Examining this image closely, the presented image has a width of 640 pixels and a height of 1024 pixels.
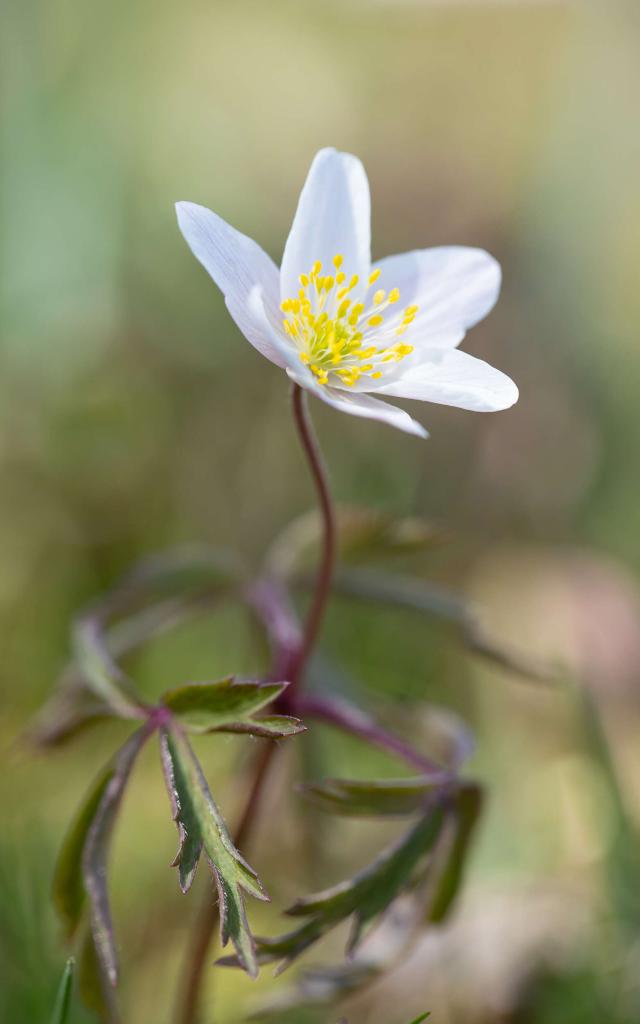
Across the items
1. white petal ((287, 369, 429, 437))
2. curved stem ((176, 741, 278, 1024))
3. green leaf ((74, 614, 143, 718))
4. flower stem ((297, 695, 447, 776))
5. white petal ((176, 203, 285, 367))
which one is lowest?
curved stem ((176, 741, 278, 1024))

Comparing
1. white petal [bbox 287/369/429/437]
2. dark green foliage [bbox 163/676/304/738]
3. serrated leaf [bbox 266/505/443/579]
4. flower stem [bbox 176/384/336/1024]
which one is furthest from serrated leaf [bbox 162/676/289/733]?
serrated leaf [bbox 266/505/443/579]

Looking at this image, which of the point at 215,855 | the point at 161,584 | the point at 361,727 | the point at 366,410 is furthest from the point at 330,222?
the point at 215,855

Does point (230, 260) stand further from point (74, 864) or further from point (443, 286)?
point (74, 864)

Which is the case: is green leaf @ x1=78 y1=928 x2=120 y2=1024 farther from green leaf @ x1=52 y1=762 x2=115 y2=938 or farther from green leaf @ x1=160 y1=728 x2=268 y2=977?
green leaf @ x1=160 y1=728 x2=268 y2=977

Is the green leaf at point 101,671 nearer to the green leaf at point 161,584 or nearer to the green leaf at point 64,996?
the green leaf at point 161,584

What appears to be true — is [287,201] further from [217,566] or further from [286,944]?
[286,944]

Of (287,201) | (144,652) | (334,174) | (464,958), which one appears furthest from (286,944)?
(287,201)

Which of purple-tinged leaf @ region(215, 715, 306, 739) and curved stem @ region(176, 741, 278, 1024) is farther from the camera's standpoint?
curved stem @ region(176, 741, 278, 1024)
